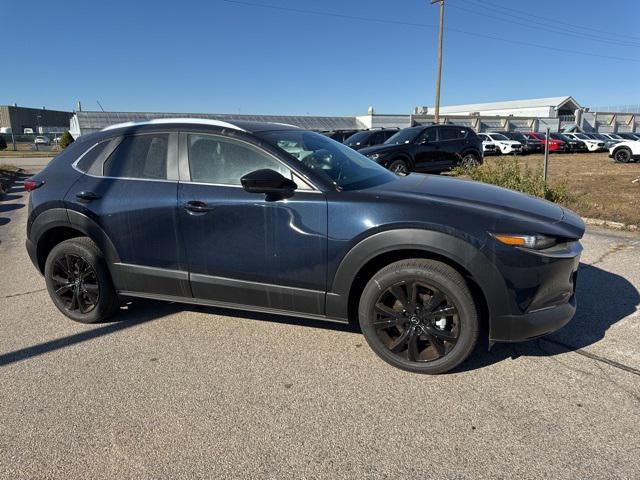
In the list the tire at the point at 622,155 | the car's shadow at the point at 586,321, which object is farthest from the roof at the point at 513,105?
the car's shadow at the point at 586,321

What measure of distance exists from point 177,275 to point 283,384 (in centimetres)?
124

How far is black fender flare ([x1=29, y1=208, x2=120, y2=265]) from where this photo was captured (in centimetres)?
385

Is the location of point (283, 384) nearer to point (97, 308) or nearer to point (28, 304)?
point (97, 308)

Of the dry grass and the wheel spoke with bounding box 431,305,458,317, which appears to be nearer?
the wheel spoke with bounding box 431,305,458,317

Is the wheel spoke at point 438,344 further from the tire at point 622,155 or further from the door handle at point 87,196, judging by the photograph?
the tire at point 622,155

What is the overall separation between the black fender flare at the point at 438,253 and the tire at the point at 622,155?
20.3m

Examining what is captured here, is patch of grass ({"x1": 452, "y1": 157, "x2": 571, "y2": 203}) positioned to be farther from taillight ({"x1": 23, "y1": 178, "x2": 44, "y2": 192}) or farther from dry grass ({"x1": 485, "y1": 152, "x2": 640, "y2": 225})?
taillight ({"x1": 23, "y1": 178, "x2": 44, "y2": 192})

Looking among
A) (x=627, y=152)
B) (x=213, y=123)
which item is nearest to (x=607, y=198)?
(x=213, y=123)

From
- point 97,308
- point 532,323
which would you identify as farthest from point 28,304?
point 532,323

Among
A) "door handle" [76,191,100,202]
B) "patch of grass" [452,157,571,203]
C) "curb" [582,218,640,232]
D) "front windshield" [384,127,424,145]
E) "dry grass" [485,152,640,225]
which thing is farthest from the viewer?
"front windshield" [384,127,424,145]

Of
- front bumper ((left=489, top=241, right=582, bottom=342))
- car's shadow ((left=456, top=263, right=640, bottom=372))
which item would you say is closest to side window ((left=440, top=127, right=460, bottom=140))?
car's shadow ((left=456, top=263, right=640, bottom=372))

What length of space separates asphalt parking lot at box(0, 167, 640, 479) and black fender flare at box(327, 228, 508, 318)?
2.09ft

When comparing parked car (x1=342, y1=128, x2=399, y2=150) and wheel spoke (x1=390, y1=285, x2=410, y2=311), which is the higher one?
parked car (x1=342, y1=128, x2=399, y2=150)

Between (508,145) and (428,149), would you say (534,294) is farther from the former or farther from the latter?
(508,145)
